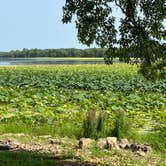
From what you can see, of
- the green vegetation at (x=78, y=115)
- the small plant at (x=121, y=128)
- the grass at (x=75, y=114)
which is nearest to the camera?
the small plant at (x=121, y=128)

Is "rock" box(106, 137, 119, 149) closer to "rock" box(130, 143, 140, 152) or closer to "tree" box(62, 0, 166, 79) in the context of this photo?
"rock" box(130, 143, 140, 152)

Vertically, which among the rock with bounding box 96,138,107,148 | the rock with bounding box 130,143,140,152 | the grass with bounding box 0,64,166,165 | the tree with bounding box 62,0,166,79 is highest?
the tree with bounding box 62,0,166,79

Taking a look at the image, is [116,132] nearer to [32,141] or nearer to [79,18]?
[32,141]

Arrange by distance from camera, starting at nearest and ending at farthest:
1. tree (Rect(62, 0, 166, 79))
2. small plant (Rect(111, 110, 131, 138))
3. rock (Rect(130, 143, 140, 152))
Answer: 1. tree (Rect(62, 0, 166, 79))
2. rock (Rect(130, 143, 140, 152))
3. small plant (Rect(111, 110, 131, 138))

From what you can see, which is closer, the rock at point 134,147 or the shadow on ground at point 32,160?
the shadow on ground at point 32,160

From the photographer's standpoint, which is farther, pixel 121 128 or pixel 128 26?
pixel 121 128

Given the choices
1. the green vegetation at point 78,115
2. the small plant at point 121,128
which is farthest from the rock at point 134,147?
the small plant at point 121,128

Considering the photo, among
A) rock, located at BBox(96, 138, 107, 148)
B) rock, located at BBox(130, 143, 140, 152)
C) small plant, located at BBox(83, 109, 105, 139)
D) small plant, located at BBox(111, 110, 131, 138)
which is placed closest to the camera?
rock, located at BBox(130, 143, 140, 152)

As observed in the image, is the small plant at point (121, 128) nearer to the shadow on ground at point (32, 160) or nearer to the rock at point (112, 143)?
the rock at point (112, 143)

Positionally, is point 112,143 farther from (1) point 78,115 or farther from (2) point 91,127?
(1) point 78,115

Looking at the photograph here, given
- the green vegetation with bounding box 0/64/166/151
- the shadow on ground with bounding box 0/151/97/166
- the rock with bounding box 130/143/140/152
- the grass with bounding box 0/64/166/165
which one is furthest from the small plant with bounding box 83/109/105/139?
the shadow on ground with bounding box 0/151/97/166

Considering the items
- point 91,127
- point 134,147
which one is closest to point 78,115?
point 91,127

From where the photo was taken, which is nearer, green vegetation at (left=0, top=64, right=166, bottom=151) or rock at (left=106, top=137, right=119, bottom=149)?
rock at (left=106, top=137, right=119, bottom=149)

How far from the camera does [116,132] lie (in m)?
11.0
